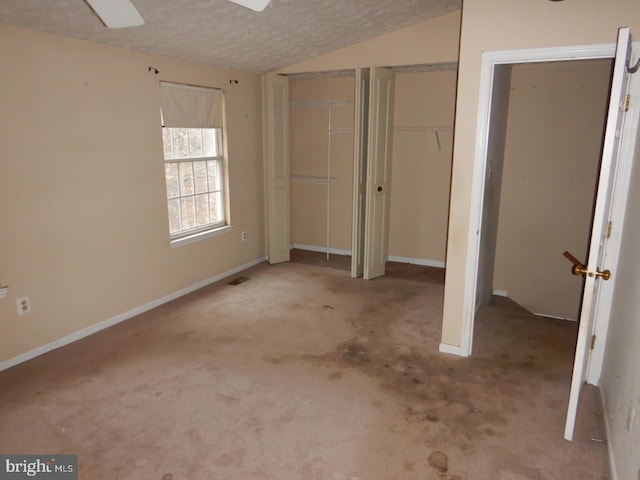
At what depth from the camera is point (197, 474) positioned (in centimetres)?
209

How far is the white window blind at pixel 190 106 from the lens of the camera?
13.1 feet

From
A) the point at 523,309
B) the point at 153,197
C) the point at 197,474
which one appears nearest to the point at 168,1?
the point at 153,197

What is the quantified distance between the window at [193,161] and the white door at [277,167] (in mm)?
643

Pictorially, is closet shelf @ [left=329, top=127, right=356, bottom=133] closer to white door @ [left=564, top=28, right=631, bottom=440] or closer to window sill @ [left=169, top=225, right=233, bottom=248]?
window sill @ [left=169, top=225, right=233, bottom=248]

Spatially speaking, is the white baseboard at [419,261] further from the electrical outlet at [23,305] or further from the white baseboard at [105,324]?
the electrical outlet at [23,305]

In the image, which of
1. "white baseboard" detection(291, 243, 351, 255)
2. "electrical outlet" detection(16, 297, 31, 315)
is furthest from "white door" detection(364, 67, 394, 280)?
"electrical outlet" detection(16, 297, 31, 315)

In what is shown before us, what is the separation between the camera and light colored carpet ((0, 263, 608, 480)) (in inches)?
86.0

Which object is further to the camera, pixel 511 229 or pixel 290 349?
pixel 511 229

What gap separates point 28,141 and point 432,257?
171 inches

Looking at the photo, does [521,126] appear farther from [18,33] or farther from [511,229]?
[18,33]

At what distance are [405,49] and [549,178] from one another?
1.85 m

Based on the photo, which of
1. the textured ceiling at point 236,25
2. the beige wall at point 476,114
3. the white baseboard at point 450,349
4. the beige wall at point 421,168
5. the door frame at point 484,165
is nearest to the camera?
the beige wall at point 476,114

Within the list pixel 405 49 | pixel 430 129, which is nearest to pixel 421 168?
pixel 430 129

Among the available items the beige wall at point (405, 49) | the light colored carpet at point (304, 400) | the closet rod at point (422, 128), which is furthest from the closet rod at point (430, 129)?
the light colored carpet at point (304, 400)
